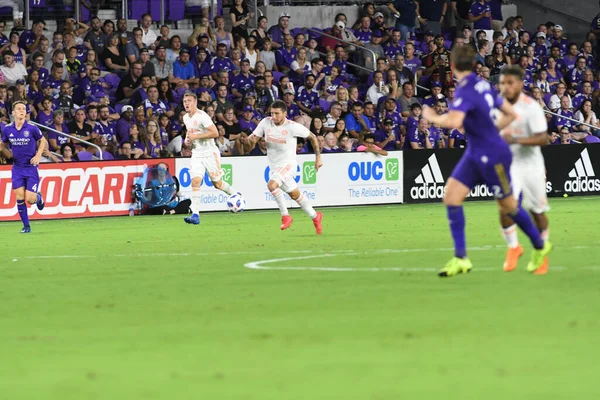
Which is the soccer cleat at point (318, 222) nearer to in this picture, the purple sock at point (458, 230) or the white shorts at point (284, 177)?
the white shorts at point (284, 177)

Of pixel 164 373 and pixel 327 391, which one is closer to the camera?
pixel 327 391

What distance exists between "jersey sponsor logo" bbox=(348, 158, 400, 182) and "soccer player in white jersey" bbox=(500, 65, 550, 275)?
15.6m

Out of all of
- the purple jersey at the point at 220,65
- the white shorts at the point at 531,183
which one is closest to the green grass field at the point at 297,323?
the white shorts at the point at 531,183

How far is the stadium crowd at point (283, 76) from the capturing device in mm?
26828

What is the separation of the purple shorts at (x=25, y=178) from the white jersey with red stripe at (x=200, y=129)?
2.90 meters

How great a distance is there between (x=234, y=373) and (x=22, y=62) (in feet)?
70.5

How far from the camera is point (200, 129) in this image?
73.8 ft

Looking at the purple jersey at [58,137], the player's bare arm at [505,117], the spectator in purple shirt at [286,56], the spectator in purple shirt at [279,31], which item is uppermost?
the spectator in purple shirt at [279,31]

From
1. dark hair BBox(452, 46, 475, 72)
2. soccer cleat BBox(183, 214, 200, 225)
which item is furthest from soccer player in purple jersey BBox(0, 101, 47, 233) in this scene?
dark hair BBox(452, 46, 475, 72)

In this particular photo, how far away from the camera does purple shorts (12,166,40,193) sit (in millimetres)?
21609

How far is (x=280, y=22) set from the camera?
105 feet

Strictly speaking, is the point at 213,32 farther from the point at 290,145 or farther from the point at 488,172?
the point at 488,172

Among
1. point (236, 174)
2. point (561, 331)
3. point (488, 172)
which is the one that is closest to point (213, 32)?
point (236, 174)

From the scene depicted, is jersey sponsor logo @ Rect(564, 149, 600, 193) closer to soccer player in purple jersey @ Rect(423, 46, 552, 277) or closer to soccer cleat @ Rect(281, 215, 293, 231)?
soccer cleat @ Rect(281, 215, 293, 231)
